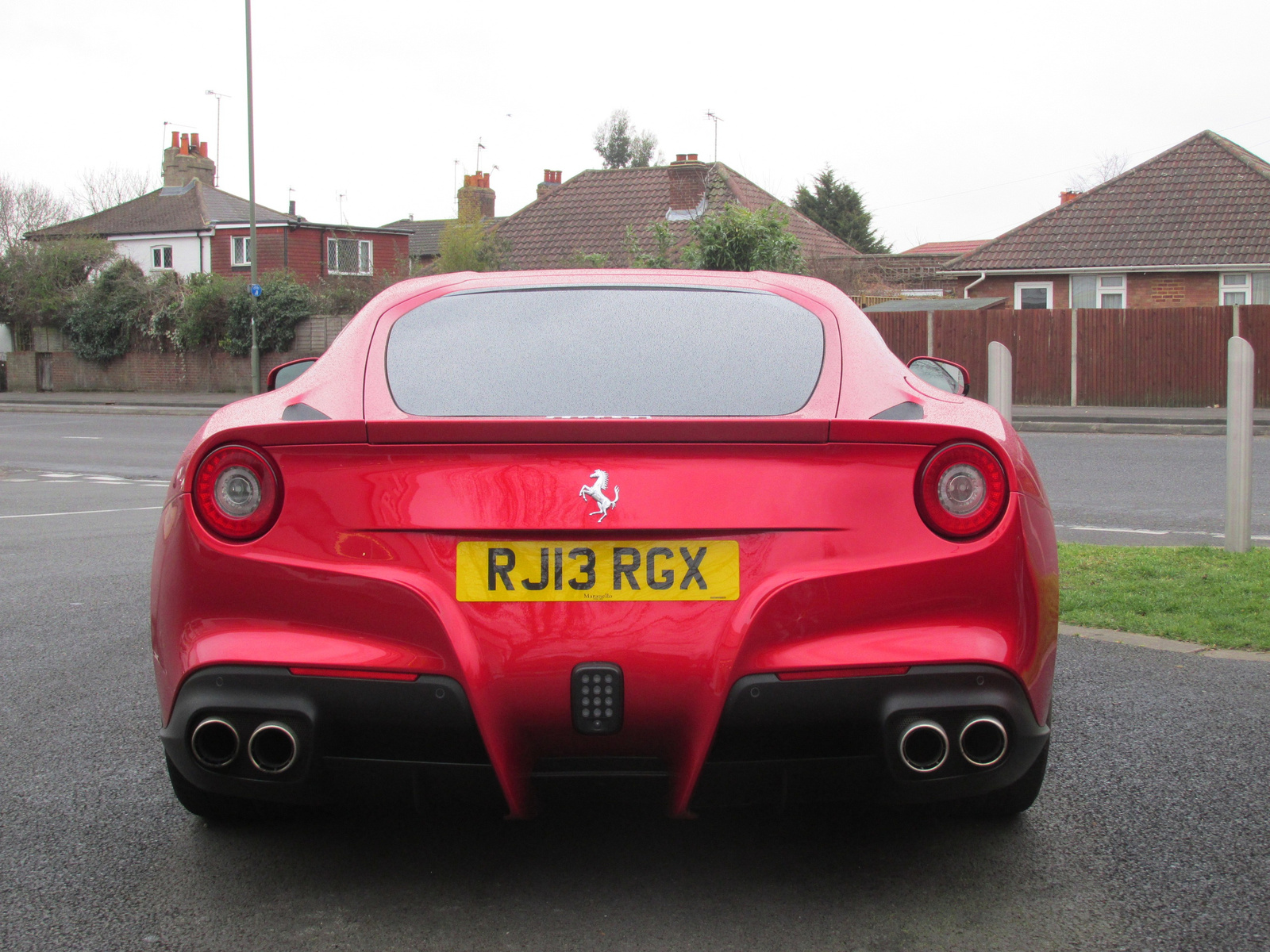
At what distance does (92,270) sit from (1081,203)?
3402 centimetres

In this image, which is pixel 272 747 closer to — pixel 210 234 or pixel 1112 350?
pixel 1112 350

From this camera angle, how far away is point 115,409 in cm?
3212

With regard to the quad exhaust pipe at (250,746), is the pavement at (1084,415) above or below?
above

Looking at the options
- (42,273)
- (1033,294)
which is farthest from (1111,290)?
(42,273)

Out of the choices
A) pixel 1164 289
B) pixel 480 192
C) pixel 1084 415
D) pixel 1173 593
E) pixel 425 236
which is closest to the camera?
pixel 1173 593

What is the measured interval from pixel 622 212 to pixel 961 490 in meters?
39.2

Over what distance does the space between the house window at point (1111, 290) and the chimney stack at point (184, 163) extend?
141 ft

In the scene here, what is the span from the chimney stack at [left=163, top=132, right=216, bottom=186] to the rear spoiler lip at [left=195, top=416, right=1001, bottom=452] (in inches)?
2436

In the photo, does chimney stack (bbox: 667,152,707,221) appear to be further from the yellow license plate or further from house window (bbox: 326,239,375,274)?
the yellow license plate

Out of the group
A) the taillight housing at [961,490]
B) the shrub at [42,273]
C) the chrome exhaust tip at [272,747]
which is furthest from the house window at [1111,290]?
the shrub at [42,273]

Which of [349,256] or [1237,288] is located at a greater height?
[349,256]

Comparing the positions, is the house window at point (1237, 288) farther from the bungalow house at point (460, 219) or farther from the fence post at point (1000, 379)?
the fence post at point (1000, 379)

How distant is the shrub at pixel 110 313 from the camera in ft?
135

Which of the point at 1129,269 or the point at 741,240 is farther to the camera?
the point at 1129,269
